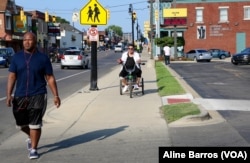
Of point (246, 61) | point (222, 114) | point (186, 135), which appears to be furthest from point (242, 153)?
point (246, 61)

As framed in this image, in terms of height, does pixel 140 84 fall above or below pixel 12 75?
below

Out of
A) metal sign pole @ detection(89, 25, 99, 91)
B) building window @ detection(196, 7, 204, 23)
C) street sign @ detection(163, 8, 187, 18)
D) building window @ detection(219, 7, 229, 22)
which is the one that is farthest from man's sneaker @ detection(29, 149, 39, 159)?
building window @ detection(219, 7, 229, 22)

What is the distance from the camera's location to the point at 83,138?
8.97 metres

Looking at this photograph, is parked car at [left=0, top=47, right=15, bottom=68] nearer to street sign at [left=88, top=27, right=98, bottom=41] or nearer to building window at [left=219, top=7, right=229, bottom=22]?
street sign at [left=88, top=27, right=98, bottom=41]

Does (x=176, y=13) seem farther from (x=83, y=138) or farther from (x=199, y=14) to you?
(x=83, y=138)

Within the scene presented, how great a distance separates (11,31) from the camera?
6575 cm

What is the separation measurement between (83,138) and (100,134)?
49cm

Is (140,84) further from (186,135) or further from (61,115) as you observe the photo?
(186,135)

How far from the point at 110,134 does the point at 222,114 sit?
11.1ft

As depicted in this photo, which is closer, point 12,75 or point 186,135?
point 12,75

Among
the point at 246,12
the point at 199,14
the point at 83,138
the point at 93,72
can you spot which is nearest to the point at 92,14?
the point at 93,72

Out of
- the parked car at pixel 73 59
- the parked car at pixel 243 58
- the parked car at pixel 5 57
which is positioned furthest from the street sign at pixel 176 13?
the parked car at pixel 73 59

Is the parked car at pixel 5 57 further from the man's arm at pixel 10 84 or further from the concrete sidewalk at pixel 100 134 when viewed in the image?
the man's arm at pixel 10 84

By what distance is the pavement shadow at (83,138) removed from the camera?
27.1 ft
